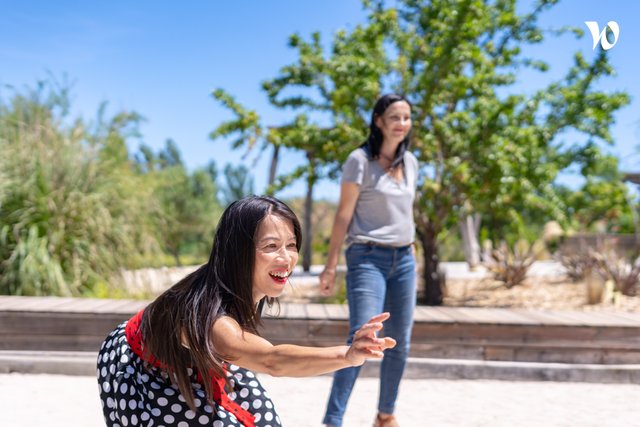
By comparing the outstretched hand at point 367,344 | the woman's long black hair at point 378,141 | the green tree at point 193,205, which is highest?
the woman's long black hair at point 378,141

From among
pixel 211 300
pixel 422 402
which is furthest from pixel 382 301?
pixel 211 300

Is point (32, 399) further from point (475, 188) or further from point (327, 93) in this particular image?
point (327, 93)

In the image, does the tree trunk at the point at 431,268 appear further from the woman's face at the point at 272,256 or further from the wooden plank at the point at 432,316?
the woman's face at the point at 272,256

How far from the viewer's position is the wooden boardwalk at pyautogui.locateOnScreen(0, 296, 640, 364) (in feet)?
16.1

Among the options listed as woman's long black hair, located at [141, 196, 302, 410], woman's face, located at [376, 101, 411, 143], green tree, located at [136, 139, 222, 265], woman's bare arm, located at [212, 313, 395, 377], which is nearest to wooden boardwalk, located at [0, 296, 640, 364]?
woman's face, located at [376, 101, 411, 143]

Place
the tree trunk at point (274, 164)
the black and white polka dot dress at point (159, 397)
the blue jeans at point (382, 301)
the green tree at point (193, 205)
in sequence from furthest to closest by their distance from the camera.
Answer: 1. the green tree at point (193, 205)
2. the tree trunk at point (274, 164)
3. the blue jeans at point (382, 301)
4. the black and white polka dot dress at point (159, 397)

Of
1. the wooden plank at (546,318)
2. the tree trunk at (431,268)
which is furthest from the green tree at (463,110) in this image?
the wooden plank at (546,318)

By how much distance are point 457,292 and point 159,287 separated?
17.8 feet

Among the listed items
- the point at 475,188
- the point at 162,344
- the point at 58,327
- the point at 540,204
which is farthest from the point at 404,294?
the point at 540,204

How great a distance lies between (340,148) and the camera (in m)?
9.21

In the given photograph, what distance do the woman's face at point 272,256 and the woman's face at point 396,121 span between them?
64.2 inches

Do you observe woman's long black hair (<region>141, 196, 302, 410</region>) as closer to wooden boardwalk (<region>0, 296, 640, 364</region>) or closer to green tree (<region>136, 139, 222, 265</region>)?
wooden boardwalk (<region>0, 296, 640, 364</region>)

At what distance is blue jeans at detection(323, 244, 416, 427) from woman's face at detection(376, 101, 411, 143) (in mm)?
588

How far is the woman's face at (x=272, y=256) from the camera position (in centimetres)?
198
